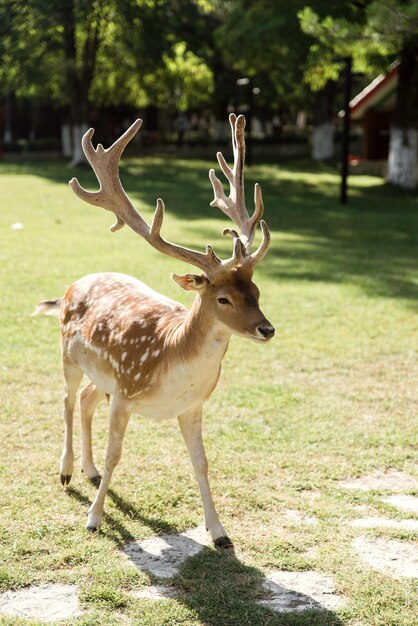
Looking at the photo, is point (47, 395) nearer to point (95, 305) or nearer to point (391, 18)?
point (95, 305)

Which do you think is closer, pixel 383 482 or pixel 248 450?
pixel 383 482

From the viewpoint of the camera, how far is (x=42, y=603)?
3912 millimetres

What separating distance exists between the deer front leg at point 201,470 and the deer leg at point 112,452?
0.33 metres

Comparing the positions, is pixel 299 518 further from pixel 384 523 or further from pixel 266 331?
pixel 266 331

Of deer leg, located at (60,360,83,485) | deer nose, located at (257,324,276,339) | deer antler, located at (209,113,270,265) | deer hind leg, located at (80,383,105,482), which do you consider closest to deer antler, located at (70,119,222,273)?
deer antler, located at (209,113,270,265)

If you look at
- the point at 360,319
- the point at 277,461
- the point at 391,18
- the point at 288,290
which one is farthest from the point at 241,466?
the point at 391,18

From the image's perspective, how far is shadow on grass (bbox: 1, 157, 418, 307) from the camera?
12.0 m

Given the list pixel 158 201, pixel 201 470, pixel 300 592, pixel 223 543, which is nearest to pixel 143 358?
pixel 201 470

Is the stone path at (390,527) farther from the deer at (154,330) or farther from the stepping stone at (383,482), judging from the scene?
the deer at (154,330)

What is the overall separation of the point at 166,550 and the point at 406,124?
17.3 meters

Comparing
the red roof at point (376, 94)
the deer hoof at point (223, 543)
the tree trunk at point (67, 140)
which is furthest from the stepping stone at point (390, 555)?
the tree trunk at point (67, 140)

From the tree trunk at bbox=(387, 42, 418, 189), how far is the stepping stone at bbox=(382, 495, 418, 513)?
15.4 m

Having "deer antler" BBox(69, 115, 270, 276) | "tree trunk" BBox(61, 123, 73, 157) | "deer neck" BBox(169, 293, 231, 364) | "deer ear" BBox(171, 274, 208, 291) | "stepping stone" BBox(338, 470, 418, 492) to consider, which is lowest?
"stepping stone" BBox(338, 470, 418, 492)

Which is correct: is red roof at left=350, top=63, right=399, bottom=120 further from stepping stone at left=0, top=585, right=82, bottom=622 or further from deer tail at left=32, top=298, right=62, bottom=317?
stepping stone at left=0, top=585, right=82, bottom=622
